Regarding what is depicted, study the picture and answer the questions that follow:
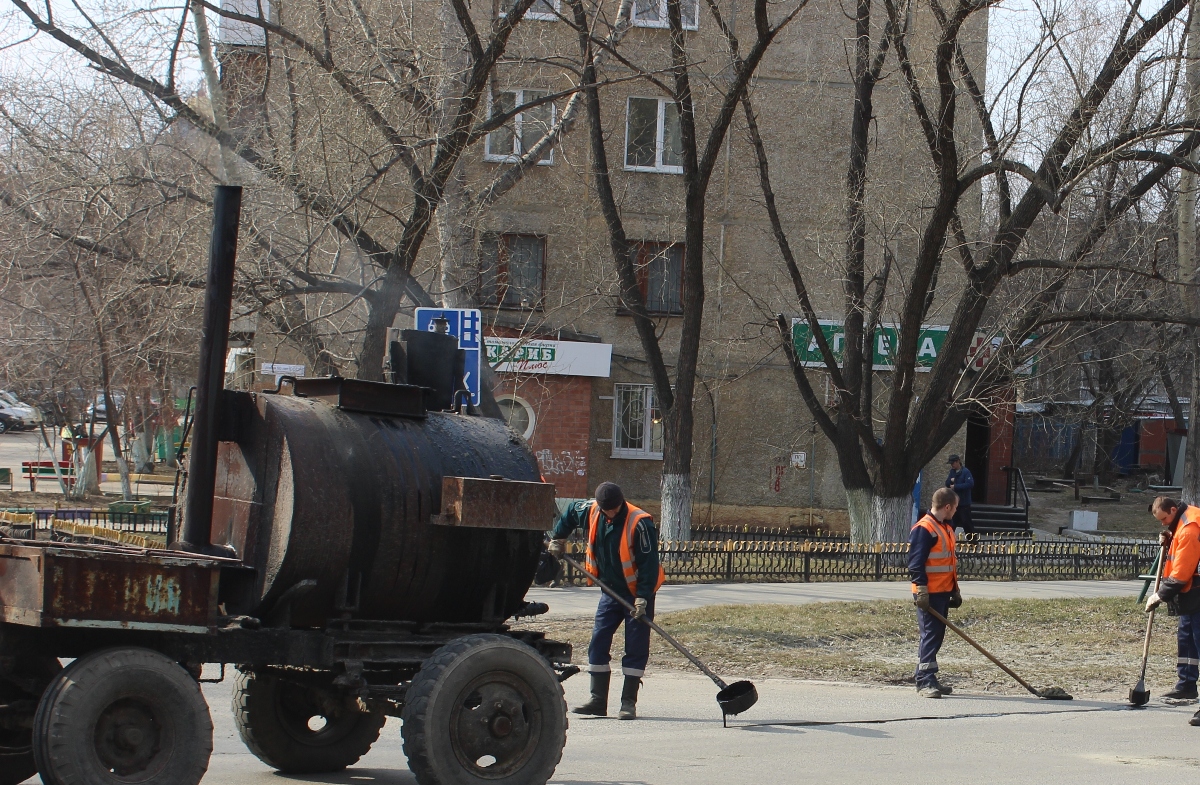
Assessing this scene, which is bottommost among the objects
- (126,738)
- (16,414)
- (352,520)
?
(126,738)

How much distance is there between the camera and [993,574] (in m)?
18.0

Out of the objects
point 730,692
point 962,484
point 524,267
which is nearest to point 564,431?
point 524,267

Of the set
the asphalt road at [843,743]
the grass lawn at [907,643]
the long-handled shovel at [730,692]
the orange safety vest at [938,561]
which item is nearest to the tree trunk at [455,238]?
the grass lawn at [907,643]

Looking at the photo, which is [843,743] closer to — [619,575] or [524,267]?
[619,575]

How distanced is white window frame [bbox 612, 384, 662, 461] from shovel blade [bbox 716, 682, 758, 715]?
682 inches

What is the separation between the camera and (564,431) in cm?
2450

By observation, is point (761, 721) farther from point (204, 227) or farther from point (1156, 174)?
point (1156, 174)

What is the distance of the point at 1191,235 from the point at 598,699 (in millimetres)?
12593

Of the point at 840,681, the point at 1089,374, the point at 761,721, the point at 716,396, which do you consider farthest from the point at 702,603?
the point at 1089,374

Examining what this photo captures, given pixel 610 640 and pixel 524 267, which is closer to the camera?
pixel 610 640

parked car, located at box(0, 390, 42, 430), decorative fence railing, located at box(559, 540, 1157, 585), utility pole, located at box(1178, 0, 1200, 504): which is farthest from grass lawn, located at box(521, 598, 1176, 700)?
parked car, located at box(0, 390, 42, 430)

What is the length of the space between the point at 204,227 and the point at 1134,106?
10.9 m

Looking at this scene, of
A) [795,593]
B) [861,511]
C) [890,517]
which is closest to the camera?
[795,593]

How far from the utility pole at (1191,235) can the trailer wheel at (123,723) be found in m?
13.8
